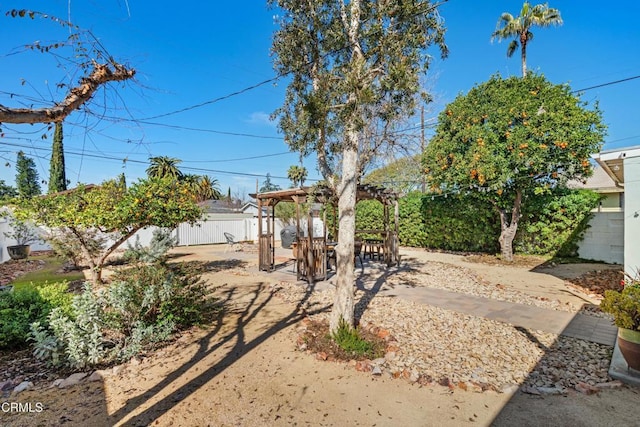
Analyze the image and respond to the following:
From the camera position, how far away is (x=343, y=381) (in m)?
3.02

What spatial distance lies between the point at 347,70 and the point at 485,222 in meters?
9.84

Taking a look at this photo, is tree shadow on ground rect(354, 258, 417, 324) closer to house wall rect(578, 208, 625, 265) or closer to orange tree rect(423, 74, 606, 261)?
orange tree rect(423, 74, 606, 261)

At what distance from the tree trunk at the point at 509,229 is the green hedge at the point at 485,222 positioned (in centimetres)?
55

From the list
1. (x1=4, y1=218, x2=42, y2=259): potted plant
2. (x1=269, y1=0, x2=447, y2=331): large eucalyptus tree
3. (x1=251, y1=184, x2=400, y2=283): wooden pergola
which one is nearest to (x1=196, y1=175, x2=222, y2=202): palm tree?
(x1=4, y1=218, x2=42, y2=259): potted plant

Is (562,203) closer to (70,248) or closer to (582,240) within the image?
(582,240)

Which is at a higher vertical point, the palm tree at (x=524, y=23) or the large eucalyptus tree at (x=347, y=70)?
the palm tree at (x=524, y=23)

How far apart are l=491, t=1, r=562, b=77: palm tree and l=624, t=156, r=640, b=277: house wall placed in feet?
38.0

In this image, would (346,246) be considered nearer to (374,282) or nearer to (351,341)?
(351,341)

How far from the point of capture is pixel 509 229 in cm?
1013

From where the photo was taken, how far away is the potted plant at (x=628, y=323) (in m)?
2.94

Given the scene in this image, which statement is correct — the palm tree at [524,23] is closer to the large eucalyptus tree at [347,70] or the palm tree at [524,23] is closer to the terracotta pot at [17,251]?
the large eucalyptus tree at [347,70]

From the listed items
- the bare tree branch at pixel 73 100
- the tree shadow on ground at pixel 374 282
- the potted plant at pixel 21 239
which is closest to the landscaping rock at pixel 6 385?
the bare tree branch at pixel 73 100

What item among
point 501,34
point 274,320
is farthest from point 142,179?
point 501,34

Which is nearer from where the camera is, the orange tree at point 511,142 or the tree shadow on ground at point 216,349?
the tree shadow on ground at point 216,349
